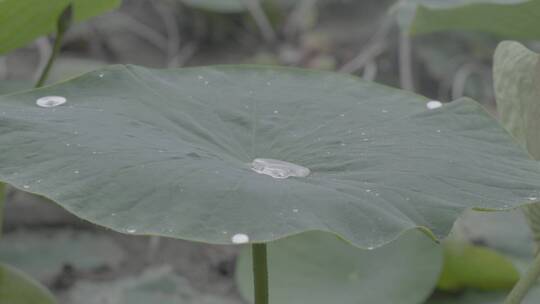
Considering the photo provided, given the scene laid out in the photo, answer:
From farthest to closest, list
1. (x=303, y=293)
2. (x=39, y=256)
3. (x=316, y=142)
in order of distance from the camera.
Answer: (x=39, y=256), (x=303, y=293), (x=316, y=142)

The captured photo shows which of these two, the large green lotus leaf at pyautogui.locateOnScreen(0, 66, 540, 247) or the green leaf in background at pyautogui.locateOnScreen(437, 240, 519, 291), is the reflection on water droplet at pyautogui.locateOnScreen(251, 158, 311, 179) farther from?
the green leaf in background at pyautogui.locateOnScreen(437, 240, 519, 291)

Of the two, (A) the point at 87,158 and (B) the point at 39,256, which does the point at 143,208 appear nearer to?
(A) the point at 87,158

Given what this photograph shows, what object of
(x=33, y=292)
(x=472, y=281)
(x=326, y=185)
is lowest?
(x=472, y=281)

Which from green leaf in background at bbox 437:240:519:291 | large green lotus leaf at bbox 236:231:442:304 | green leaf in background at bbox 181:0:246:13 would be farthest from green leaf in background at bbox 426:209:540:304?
green leaf in background at bbox 181:0:246:13

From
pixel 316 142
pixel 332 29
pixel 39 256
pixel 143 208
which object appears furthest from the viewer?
pixel 332 29

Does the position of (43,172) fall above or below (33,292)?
above

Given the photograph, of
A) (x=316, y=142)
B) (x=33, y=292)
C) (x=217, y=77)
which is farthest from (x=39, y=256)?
(x=316, y=142)

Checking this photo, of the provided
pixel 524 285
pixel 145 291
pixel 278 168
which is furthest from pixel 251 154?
pixel 145 291
